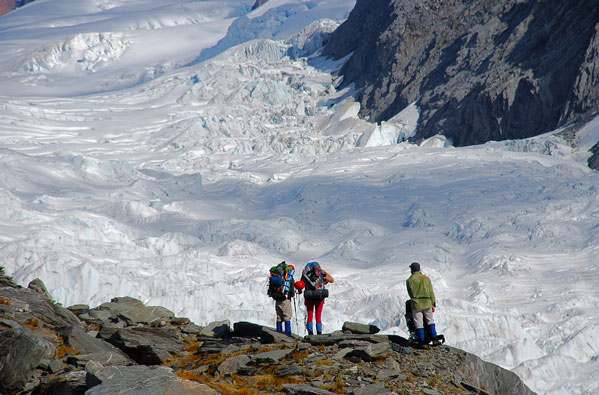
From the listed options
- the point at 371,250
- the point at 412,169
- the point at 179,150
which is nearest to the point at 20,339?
the point at 371,250

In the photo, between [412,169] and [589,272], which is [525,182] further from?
[589,272]

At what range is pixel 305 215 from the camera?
57.7 metres

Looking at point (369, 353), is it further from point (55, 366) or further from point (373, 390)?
point (55, 366)

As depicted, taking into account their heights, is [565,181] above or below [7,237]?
below

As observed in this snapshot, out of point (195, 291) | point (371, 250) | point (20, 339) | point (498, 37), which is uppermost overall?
point (20, 339)

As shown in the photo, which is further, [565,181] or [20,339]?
[565,181]

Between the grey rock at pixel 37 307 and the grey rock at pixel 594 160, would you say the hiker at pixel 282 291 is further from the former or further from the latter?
the grey rock at pixel 594 160

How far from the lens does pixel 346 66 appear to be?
123062 millimetres

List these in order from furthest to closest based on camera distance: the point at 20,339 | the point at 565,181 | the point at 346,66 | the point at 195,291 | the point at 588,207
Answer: the point at 346,66, the point at 565,181, the point at 588,207, the point at 195,291, the point at 20,339

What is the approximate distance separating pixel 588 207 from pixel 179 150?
59796 mm

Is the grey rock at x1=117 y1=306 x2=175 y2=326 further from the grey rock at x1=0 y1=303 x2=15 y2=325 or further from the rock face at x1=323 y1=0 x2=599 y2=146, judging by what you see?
the rock face at x1=323 y1=0 x2=599 y2=146

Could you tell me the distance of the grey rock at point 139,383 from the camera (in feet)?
22.7

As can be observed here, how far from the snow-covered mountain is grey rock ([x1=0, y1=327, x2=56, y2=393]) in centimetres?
2205

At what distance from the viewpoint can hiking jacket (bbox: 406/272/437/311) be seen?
1062 cm
